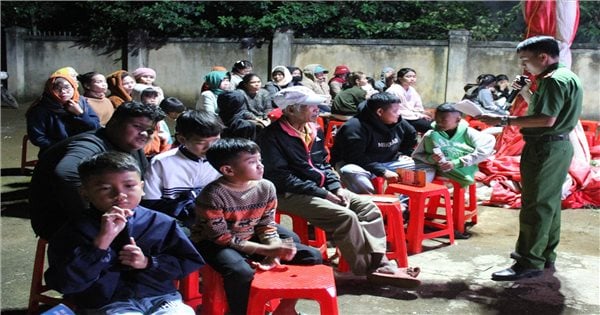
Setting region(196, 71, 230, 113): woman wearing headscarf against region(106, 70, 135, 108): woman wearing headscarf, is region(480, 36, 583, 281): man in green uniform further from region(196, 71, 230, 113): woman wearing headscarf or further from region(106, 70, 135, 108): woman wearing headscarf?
region(106, 70, 135, 108): woman wearing headscarf

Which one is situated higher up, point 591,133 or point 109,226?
point 109,226

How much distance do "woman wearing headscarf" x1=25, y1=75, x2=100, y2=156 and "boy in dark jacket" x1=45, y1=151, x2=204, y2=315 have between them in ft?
9.44

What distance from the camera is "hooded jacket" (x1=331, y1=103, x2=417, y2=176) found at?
18.1 ft

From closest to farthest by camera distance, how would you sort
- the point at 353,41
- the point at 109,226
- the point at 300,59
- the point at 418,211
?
1. the point at 109,226
2. the point at 418,211
3. the point at 353,41
4. the point at 300,59

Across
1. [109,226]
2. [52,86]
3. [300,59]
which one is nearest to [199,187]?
[109,226]

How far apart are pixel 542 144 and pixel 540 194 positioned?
356 millimetres

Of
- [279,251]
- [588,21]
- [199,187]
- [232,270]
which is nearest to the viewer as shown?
[232,270]

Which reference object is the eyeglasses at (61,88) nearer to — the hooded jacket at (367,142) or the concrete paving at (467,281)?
the concrete paving at (467,281)

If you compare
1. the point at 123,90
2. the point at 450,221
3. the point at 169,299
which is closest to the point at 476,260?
the point at 450,221

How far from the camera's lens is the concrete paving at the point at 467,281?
4.08 meters

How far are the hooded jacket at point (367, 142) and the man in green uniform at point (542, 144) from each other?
45.3 inches

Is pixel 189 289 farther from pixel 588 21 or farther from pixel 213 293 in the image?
pixel 588 21

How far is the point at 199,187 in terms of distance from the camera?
3.84 metres

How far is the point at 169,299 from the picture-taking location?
2.81 meters
